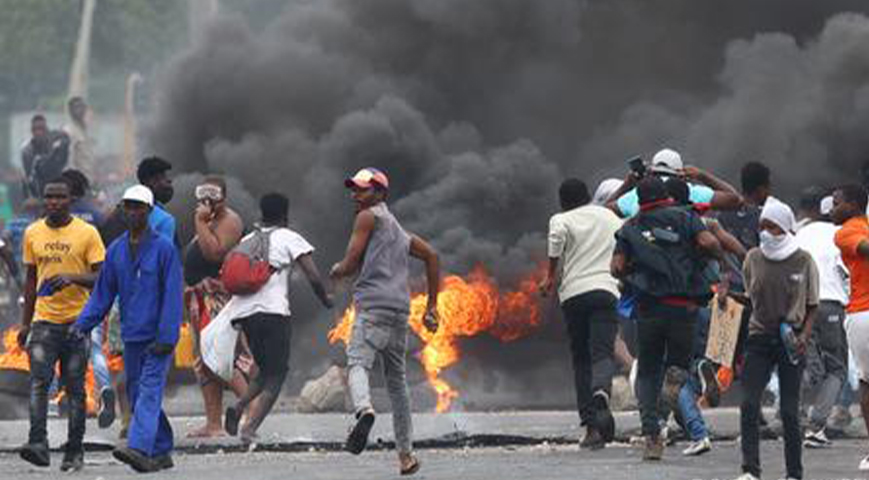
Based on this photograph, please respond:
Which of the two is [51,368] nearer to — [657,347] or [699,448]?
[657,347]

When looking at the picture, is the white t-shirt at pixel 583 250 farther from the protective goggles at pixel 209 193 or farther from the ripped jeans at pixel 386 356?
the protective goggles at pixel 209 193

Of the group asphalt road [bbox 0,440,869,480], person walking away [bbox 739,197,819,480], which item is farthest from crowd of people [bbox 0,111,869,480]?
asphalt road [bbox 0,440,869,480]

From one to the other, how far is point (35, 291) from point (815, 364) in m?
5.19

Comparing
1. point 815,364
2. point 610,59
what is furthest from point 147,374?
point 610,59

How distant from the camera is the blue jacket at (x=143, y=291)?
1240 cm

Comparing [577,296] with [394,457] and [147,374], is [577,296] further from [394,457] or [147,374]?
[147,374]

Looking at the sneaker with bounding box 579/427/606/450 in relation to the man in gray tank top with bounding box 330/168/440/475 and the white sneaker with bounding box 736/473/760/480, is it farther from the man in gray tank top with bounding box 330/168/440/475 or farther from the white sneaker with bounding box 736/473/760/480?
the white sneaker with bounding box 736/473/760/480

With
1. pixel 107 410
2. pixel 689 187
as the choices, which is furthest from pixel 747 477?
pixel 107 410

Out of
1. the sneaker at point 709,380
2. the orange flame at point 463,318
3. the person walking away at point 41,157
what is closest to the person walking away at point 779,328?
the sneaker at point 709,380

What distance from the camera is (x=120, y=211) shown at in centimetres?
1499

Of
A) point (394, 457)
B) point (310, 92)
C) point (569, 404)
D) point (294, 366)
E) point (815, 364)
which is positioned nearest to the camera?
point (394, 457)

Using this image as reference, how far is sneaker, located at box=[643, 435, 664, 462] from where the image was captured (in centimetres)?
1276

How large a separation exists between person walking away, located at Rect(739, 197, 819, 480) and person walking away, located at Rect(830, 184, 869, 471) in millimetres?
1053

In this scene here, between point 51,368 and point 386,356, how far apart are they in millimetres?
2120
